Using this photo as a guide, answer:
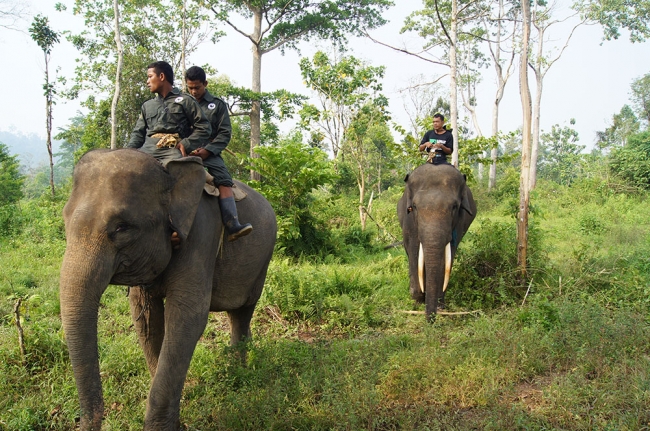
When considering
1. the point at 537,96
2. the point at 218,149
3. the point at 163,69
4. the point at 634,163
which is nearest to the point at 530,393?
the point at 218,149

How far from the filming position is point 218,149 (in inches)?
164

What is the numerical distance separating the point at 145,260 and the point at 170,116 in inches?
48.2

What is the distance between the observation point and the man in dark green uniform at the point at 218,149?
399 centimetres

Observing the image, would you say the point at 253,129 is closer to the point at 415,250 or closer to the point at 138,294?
the point at 415,250

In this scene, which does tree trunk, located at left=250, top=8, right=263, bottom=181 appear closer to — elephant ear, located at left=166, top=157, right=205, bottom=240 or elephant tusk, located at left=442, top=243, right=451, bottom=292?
elephant tusk, located at left=442, top=243, right=451, bottom=292

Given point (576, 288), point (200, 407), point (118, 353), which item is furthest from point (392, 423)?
point (576, 288)

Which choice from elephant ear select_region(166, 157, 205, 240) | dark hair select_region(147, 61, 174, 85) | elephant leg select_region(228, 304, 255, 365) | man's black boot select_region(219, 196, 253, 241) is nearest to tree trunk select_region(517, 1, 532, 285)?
elephant leg select_region(228, 304, 255, 365)

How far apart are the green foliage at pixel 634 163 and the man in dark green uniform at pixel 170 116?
1888 cm

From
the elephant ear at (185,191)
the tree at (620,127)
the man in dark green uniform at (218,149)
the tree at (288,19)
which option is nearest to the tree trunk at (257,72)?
the tree at (288,19)

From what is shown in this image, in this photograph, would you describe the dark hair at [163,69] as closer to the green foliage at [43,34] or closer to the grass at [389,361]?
the grass at [389,361]

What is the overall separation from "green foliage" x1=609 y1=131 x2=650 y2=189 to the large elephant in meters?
14.9

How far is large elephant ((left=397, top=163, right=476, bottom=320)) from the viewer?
6211 mm

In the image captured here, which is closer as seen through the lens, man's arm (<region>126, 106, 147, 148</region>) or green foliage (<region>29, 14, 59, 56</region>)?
man's arm (<region>126, 106, 147, 148</region>)

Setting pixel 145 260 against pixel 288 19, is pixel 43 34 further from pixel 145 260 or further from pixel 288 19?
pixel 145 260
